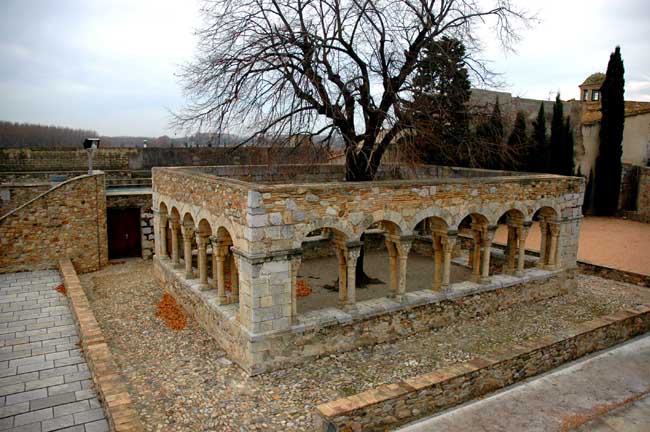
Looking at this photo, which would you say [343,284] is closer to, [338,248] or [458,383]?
[338,248]

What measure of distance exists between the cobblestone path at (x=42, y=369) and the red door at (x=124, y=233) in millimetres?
4881

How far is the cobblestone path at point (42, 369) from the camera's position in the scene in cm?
774

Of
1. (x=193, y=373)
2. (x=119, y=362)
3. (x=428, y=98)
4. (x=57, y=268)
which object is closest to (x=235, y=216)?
(x=193, y=373)

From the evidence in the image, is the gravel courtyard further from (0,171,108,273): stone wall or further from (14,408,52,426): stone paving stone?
(0,171,108,273): stone wall

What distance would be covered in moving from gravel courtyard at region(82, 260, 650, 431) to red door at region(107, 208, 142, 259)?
16.2 ft

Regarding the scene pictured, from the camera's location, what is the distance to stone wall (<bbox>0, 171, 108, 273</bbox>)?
618 inches

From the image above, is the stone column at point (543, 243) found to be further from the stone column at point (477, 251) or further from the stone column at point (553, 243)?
the stone column at point (477, 251)

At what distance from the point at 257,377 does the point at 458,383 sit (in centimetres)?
372

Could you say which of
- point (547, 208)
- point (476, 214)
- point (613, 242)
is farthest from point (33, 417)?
point (613, 242)

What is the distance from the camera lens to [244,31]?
12367 mm

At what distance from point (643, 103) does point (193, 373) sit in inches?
1421

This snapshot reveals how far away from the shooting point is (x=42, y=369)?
371 inches

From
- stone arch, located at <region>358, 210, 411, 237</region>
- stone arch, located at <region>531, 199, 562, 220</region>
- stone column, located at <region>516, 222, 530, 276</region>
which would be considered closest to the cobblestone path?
stone arch, located at <region>358, 210, 411, 237</region>

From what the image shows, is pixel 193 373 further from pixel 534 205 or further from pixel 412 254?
pixel 412 254
